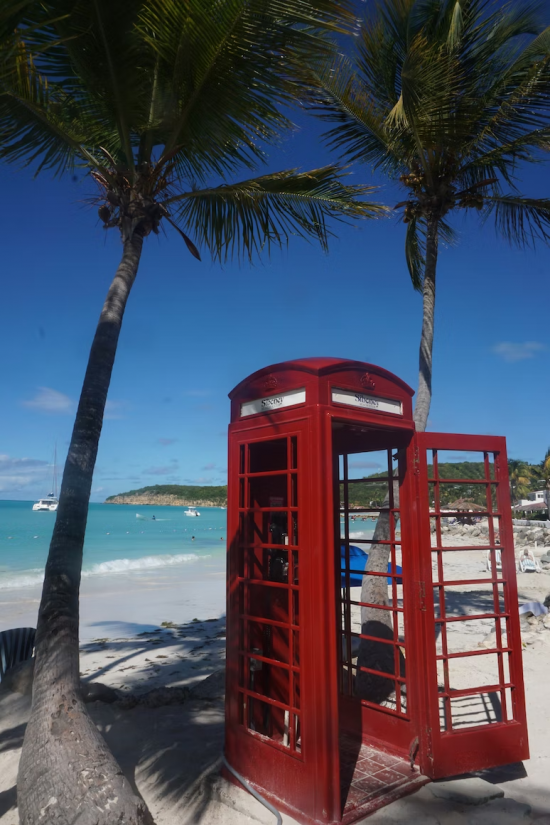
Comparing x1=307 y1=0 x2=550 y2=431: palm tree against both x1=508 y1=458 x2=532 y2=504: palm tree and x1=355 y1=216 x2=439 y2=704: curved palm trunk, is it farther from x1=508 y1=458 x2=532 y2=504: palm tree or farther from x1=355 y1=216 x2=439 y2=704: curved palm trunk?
x1=508 y1=458 x2=532 y2=504: palm tree

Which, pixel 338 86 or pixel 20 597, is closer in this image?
pixel 338 86

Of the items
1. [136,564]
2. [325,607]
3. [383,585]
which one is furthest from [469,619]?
[136,564]

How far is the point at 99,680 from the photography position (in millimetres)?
7422

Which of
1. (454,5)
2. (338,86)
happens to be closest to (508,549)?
(338,86)

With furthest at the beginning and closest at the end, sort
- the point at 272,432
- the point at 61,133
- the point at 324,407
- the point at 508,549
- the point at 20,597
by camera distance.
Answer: the point at 20,597
the point at 61,133
the point at 508,549
the point at 272,432
the point at 324,407

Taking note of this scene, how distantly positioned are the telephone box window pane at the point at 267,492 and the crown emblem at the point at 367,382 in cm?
111

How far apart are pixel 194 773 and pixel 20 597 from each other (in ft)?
58.5

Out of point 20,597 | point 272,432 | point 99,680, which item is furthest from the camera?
point 20,597

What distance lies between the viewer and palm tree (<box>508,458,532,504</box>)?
84.8m

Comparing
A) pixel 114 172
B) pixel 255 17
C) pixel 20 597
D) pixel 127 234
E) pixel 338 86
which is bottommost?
pixel 20 597

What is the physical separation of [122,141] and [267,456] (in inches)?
124

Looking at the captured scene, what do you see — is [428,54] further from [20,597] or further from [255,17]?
[20,597]

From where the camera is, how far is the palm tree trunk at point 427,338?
302 inches

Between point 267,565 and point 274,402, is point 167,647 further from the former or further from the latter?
point 274,402
